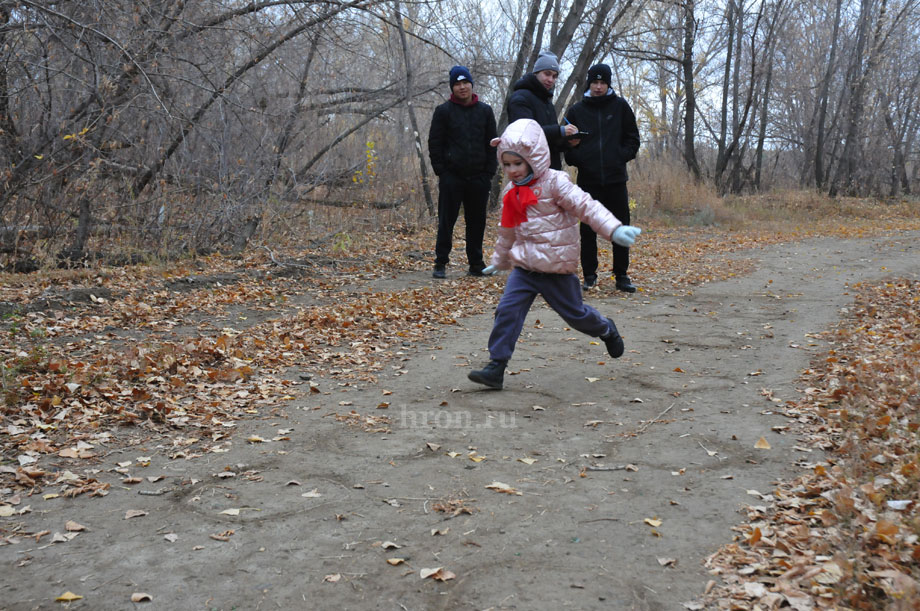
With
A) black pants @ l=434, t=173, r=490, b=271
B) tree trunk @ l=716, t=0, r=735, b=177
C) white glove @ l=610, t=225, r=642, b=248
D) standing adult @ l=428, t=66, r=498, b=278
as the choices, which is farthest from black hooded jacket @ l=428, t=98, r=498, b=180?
tree trunk @ l=716, t=0, r=735, b=177

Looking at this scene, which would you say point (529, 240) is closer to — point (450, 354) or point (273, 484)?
point (450, 354)

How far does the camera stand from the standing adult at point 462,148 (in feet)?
29.7

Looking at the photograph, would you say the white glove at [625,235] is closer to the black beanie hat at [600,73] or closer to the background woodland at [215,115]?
the black beanie hat at [600,73]

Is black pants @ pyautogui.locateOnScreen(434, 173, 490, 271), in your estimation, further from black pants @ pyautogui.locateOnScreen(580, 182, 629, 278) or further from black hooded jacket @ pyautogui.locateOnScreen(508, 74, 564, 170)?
black hooded jacket @ pyautogui.locateOnScreen(508, 74, 564, 170)

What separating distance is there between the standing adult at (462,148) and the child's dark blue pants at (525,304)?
3.90m

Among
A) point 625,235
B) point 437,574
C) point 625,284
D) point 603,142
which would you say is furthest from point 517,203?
point 625,284

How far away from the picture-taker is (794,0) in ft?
83.2

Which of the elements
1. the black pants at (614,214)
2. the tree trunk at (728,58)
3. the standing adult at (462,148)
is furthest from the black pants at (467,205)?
the tree trunk at (728,58)

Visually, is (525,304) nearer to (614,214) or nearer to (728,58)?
(614,214)

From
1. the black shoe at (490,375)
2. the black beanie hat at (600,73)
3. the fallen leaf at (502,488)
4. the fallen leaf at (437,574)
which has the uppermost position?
the black beanie hat at (600,73)

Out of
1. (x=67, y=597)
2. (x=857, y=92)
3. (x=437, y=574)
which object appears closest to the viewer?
(x=67, y=597)

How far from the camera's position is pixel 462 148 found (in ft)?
29.9

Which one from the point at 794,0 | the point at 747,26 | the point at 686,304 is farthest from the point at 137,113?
the point at 794,0

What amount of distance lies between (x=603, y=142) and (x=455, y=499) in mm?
5516
